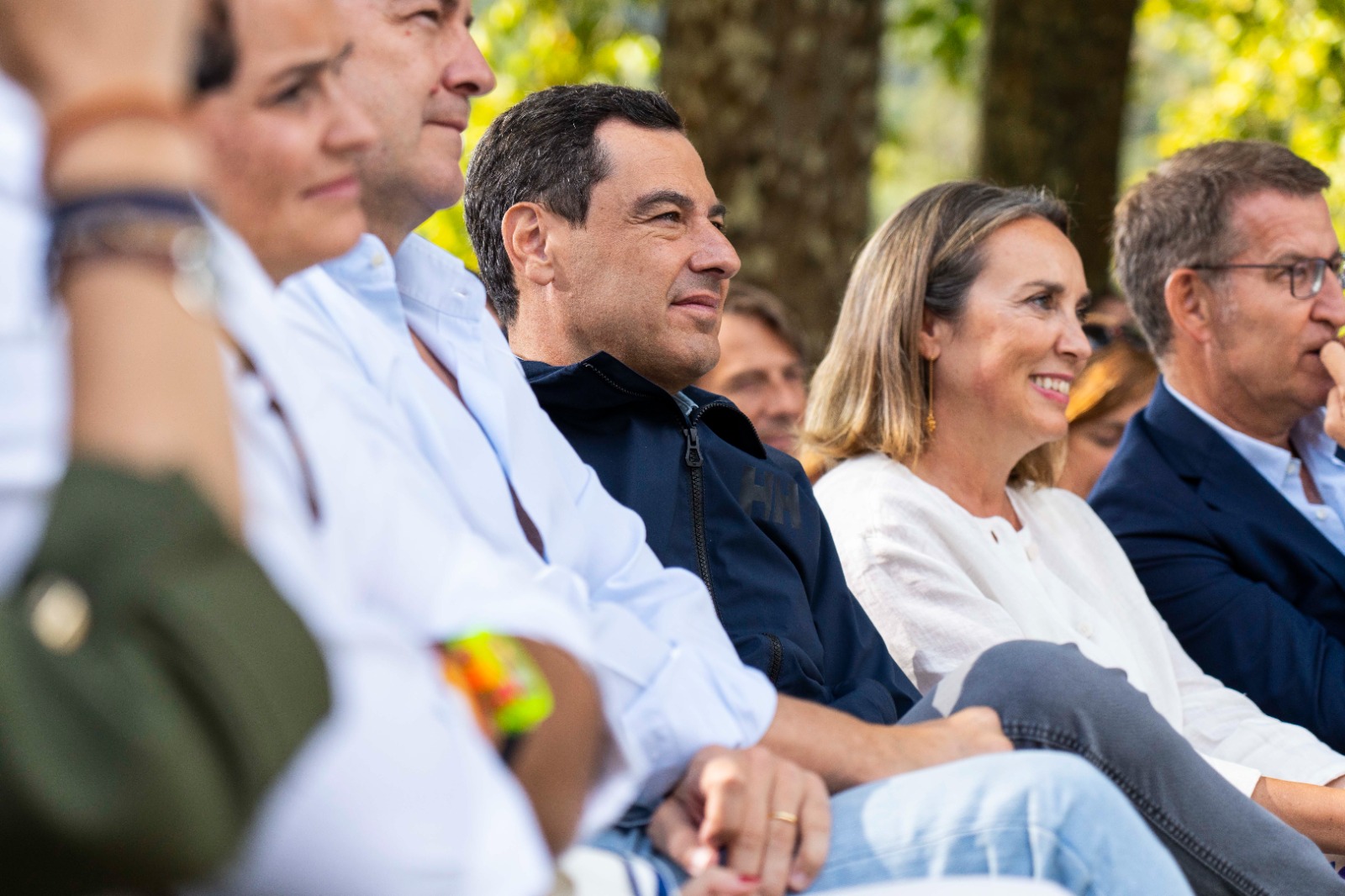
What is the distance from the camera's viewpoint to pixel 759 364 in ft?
16.8

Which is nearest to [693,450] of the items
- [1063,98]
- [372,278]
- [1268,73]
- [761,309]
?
[372,278]

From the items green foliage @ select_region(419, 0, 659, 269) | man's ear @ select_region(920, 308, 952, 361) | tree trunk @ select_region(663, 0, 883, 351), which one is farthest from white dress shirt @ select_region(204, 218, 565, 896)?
green foliage @ select_region(419, 0, 659, 269)

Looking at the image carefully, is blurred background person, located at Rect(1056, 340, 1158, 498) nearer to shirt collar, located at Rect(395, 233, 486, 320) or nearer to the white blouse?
the white blouse

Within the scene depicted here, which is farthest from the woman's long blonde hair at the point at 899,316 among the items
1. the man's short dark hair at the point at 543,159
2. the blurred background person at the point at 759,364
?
the blurred background person at the point at 759,364

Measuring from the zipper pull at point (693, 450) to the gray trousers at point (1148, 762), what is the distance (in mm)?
754

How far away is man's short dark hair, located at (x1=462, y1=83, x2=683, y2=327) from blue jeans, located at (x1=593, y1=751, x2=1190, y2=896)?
5.87 ft

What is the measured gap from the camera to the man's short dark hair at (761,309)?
5.13 m

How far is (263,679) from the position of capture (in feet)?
3.07

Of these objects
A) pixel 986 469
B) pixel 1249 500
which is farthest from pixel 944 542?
pixel 1249 500

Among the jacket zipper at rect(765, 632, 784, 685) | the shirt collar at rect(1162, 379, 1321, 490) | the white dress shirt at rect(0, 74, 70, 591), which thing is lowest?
the shirt collar at rect(1162, 379, 1321, 490)

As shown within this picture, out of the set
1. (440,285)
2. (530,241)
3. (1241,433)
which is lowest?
(1241,433)

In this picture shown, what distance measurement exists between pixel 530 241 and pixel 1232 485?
207cm

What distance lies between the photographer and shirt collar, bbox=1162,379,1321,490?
4.07m

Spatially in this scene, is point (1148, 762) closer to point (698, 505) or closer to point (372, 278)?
point (698, 505)
